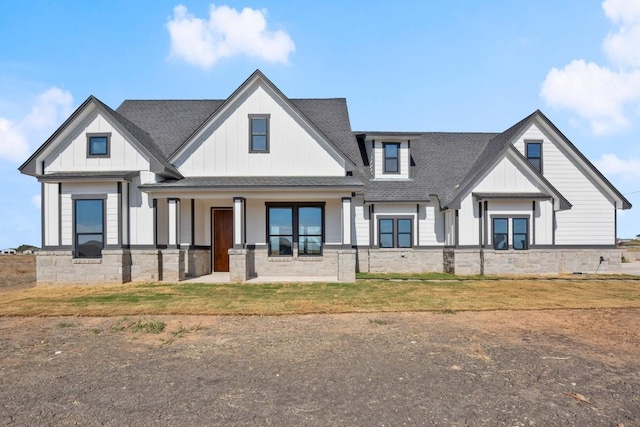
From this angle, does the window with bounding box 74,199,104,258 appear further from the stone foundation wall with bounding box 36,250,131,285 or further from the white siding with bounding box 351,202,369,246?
the white siding with bounding box 351,202,369,246

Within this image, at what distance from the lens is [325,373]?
5.39 m

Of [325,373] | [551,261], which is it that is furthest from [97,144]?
[551,261]

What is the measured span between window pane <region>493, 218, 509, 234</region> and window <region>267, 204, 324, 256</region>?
8.22 m

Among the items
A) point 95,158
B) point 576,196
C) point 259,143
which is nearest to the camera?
point 95,158

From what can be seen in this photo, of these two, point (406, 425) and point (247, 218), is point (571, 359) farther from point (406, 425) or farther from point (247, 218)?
point (247, 218)

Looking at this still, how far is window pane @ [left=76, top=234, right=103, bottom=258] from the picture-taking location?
51.2 feet

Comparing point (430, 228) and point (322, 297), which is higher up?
point (430, 228)

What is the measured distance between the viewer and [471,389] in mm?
4867

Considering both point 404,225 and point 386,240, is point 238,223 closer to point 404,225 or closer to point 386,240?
point 386,240

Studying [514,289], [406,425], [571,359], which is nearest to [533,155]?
[514,289]

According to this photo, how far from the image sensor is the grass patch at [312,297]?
32.5 feet

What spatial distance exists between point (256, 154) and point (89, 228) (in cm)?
754

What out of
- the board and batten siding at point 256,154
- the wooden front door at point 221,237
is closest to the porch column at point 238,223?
the board and batten siding at point 256,154

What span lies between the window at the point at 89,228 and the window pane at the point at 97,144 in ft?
7.05
